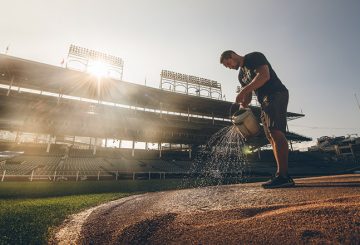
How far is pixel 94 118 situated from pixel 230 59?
73.8ft

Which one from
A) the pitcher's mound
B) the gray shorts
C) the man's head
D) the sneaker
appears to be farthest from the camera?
the man's head

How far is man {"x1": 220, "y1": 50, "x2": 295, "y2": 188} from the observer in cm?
289

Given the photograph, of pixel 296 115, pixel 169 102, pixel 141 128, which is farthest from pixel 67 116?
pixel 296 115

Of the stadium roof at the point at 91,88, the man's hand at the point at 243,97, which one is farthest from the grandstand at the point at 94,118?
the man's hand at the point at 243,97

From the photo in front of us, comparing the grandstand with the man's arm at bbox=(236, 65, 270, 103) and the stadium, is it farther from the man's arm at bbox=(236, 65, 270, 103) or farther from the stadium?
the man's arm at bbox=(236, 65, 270, 103)

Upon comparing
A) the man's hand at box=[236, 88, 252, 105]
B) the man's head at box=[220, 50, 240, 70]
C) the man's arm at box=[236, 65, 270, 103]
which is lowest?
the man's hand at box=[236, 88, 252, 105]

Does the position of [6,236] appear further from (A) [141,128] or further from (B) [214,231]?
(A) [141,128]

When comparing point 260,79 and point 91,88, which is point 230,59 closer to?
point 260,79

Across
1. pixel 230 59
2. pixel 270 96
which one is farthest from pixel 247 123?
pixel 230 59

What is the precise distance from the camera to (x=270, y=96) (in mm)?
3037

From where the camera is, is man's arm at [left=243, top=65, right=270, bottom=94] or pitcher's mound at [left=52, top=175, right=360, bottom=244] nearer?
pitcher's mound at [left=52, top=175, right=360, bottom=244]

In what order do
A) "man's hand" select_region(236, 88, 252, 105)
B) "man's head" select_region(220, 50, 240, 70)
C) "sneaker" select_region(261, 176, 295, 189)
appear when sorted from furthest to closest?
"man's head" select_region(220, 50, 240, 70) < "man's hand" select_region(236, 88, 252, 105) < "sneaker" select_region(261, 176, 295, 189)

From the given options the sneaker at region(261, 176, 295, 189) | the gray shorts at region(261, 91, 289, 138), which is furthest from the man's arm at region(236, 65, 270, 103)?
the sneaker at region(261, 176, 295, 189)

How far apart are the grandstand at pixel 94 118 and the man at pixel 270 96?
1457 centimetres
